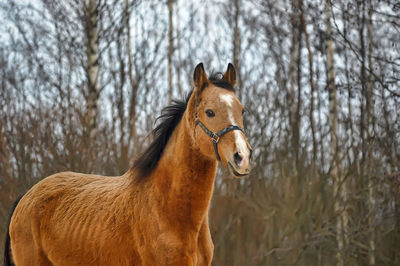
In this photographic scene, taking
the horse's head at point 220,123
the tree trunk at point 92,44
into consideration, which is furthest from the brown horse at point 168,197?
the tree trunk at point 92,44

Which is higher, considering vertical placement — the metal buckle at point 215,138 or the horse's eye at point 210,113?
the horse's eye at point 210,113

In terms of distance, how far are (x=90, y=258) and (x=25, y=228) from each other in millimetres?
977

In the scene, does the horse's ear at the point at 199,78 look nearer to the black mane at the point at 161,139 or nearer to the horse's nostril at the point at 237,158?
the black mane at the point at 161,139

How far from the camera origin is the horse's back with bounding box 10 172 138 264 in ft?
12.7

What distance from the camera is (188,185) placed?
138 inches

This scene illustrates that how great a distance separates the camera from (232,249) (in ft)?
24.4

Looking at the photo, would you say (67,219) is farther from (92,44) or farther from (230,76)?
(92,44)

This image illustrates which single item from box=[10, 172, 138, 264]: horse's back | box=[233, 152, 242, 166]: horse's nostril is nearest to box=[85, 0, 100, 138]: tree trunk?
box=[10, 172, 138, 264]: horse's back

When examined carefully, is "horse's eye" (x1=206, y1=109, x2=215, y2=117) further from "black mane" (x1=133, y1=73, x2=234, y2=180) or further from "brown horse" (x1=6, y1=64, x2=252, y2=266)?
"black mane" (x1=133, y1=73, x2=234, y2=180)

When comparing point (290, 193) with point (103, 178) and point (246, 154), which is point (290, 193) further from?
point (246, 154)

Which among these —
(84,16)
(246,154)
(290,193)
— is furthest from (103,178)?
(84,16)

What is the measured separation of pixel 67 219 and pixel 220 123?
1.79 m

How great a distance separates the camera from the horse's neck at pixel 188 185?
11.4 ft

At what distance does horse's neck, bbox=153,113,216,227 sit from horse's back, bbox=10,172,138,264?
1.51 ft
